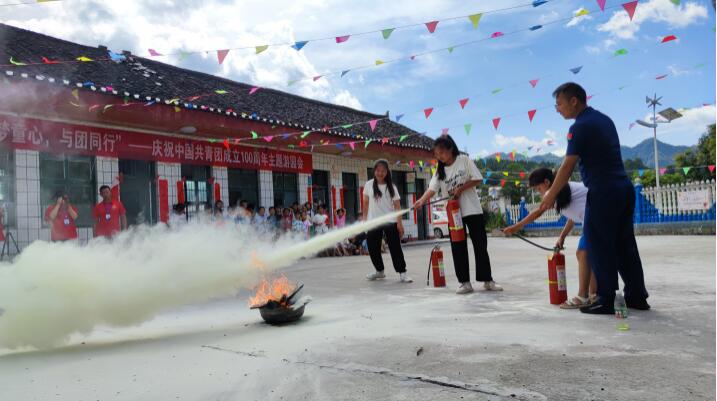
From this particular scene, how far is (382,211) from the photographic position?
734cm

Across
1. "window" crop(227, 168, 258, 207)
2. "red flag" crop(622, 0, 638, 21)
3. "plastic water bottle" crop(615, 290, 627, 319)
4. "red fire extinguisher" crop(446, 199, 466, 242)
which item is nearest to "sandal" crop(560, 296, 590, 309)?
"plastic water bottle" crop(615, 290, 627, 319)

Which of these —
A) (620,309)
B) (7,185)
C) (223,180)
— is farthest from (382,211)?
(223,180)

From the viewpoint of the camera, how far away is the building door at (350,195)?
1936 cm

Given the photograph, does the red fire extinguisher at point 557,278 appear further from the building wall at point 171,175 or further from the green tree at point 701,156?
the green tree at point 701,156

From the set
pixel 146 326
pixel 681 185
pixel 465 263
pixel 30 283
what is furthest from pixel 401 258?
pixel 681 185

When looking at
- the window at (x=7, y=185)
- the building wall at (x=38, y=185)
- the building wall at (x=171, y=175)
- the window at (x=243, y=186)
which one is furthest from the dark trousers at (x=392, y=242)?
the window at (x=243, y=186)

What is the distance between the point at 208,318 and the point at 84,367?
1.73m

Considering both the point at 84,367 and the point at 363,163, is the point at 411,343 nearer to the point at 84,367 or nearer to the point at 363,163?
the point at 84,367

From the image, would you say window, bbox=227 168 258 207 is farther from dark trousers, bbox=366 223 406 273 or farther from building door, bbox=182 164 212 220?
dark trousers, bbox=366 223 406 273

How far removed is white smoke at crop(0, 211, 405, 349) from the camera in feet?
12.6

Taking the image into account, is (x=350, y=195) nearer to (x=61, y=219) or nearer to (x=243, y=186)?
(x=243, y=186)

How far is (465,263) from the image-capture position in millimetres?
5816

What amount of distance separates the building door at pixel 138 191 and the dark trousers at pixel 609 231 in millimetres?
10678

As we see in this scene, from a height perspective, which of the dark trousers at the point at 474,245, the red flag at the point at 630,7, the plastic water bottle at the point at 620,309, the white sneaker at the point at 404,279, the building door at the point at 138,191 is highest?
the red flag at the point at 630,7
